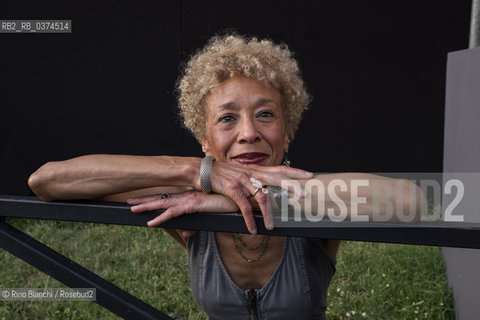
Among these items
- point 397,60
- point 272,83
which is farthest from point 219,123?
point 397,60

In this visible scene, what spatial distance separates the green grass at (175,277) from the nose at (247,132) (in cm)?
216

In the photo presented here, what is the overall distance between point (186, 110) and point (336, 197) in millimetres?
1041

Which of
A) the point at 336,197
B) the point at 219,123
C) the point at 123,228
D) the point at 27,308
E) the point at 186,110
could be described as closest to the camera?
the point at 336,197

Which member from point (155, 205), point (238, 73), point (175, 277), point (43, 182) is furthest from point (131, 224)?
point (175, 277)

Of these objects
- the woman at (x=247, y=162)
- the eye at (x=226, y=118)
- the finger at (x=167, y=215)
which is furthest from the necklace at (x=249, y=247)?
the finger at (x=167, y=215)

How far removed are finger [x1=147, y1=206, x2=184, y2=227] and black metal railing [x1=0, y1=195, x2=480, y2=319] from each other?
0.01 metres

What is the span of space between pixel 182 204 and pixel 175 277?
10.2ft

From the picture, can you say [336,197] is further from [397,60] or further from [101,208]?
[397,60]

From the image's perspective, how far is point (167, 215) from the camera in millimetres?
1425

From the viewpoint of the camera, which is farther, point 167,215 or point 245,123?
point 245,123

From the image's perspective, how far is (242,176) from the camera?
1.58 meters

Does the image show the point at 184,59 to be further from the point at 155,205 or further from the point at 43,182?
the point at 155,205

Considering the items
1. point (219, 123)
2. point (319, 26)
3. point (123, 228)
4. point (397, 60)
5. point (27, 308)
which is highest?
point (319, 26)

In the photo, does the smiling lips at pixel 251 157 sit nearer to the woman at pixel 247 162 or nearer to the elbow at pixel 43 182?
the woman at pixel 247 162
